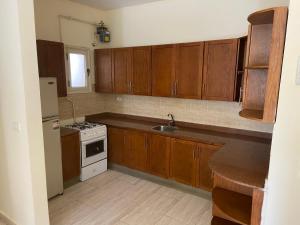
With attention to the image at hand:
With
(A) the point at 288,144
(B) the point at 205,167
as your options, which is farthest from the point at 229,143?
(A) the point at 288,144

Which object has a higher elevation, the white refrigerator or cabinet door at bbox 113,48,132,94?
cabinet door at bbox 113,48,132,94

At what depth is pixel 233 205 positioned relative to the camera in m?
1.97

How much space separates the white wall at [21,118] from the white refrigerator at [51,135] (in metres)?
0.51

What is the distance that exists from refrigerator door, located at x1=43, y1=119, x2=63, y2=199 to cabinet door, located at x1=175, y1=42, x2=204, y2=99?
1834 millimetres

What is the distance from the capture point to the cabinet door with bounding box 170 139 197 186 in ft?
9.92

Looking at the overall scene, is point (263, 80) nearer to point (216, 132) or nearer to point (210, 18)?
point (216, 132)

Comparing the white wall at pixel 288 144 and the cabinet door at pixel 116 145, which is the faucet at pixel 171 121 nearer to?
the cabinet door at pixel 116 145

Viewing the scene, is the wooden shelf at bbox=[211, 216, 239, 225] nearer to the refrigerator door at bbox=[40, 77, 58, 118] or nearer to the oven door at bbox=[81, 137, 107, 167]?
the oven door at bbox=[81, 137, 107, 167]

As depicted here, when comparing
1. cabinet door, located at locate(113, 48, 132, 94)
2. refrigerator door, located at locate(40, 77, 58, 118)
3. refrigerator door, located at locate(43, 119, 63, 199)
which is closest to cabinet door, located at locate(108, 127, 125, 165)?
cabinet door, located at locate(113, 48, 132, 94)

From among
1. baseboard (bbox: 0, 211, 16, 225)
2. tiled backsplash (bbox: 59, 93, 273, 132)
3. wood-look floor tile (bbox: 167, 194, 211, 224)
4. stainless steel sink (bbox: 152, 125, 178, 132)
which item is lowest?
wood-look floor tile (bbox: 167, 194, 211, 224)

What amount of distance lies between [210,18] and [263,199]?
257 centimetres

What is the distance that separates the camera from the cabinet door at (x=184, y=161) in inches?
119

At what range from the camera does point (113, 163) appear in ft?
12.9

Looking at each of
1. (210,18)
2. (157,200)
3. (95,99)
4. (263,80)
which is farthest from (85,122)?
(263,80)
